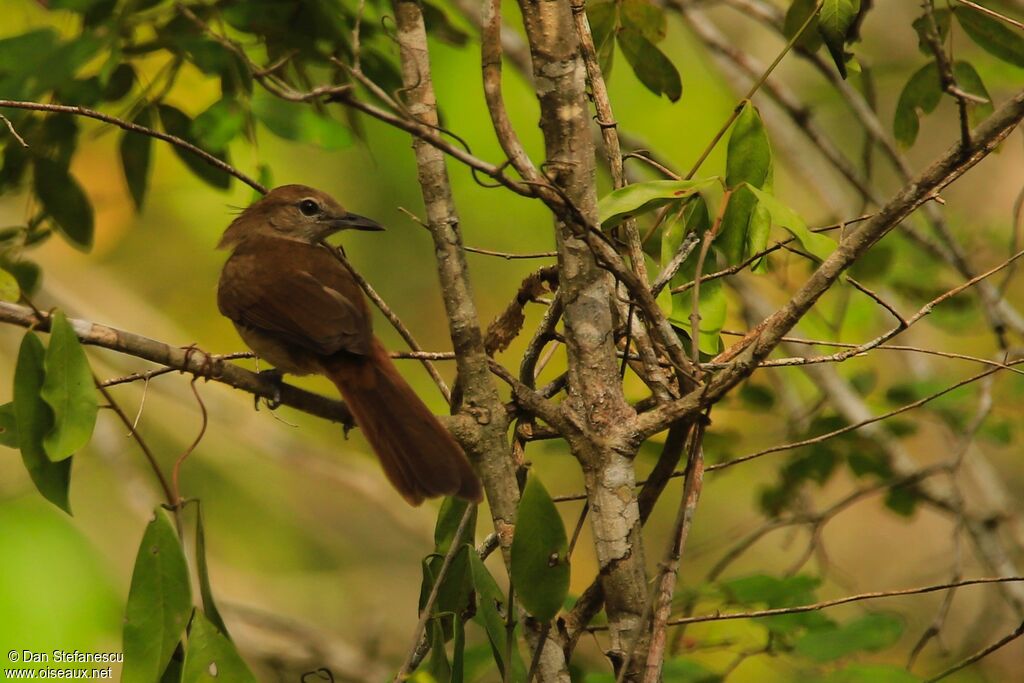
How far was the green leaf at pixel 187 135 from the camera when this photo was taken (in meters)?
3.67

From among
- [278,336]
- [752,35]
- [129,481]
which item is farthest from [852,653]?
[752,35]

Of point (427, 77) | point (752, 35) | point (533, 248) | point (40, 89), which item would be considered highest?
point (752, 35)

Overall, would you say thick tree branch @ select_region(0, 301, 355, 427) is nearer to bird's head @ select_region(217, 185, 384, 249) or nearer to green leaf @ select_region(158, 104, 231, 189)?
green leaf @ select_region(158, 104, 231, 189)

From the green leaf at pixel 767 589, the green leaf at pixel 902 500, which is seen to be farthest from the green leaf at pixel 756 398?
the green leaf at pixel 767 589

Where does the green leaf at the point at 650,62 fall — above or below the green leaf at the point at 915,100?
above

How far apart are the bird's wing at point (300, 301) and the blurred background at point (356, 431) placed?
1883mm

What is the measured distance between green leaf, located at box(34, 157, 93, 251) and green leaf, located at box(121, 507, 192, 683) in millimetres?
1767

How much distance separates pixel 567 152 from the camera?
2420 millimetres

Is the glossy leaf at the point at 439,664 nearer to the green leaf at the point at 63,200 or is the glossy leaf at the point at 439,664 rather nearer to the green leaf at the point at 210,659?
the green leaf at the point at 210,659

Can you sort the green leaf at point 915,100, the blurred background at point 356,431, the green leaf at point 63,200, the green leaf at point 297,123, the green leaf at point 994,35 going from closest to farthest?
the green leaf at point 994,35
the green leaf at point 915,100
the green leaf at point 297,123
the green leaf at point 63,200
the blurred background at point 356,431

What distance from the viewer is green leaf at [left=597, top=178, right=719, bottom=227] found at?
233 centimetres

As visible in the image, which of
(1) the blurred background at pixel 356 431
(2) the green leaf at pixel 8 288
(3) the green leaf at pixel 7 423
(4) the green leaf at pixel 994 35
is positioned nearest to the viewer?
(3) the green leaf at pixel 7 423

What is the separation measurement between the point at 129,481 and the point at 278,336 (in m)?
2.65

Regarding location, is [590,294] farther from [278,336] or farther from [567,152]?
[278,336]
